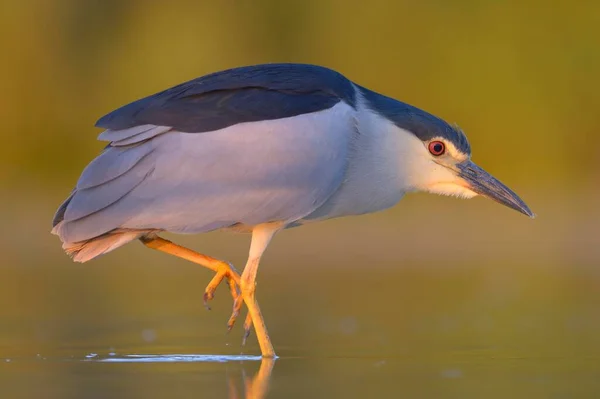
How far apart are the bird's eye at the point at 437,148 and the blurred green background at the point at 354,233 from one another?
0.93m

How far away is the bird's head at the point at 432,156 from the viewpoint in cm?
675

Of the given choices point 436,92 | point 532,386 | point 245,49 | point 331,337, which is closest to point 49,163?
point 245,49

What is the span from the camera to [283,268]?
1051 centimetres

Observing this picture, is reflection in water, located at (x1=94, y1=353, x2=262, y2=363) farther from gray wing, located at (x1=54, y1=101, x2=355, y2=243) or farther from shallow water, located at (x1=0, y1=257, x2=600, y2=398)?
gray wing, located at (x1=54, y1=101, x2=355, y2=243)

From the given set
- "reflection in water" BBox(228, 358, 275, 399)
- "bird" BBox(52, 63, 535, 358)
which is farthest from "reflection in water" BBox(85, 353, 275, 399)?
"bird" BBox(52, 63, 535, 358)

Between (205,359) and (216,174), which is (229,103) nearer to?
(216,174)

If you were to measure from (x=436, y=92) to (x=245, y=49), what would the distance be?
2.51m

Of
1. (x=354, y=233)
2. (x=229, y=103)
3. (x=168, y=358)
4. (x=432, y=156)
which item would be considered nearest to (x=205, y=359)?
(x=168, y=358)

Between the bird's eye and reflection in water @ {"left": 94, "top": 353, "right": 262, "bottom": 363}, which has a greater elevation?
the bird's eye

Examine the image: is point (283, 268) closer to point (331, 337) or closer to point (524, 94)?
point (331, 337)

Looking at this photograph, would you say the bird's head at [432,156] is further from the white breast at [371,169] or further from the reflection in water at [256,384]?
the reflection in water at [256,384]

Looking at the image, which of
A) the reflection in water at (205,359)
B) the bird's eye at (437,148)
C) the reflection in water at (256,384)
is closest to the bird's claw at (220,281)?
the reflection in water at (205,359)

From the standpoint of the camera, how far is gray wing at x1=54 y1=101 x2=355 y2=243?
6.29 meters

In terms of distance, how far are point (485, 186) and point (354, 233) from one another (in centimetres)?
621
